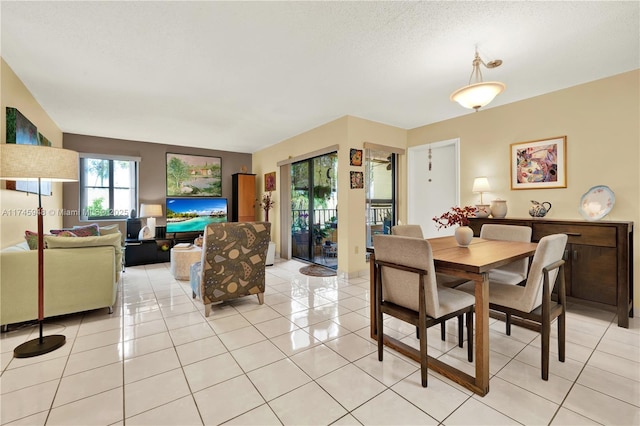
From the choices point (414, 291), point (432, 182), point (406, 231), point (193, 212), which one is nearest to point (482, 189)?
point (432, 182)

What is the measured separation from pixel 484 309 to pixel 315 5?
2.27 m

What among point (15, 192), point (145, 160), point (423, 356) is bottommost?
point (423, 356)

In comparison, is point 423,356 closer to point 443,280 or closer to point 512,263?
point 443,280

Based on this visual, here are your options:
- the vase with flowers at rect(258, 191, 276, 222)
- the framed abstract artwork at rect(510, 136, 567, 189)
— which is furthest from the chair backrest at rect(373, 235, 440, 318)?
the vase with flowers at rect(258, 191, 276, 222)

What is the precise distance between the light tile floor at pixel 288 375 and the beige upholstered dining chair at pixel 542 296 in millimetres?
311

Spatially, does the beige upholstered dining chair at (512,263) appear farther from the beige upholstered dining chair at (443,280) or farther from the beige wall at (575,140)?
the beige wall at (575,140)

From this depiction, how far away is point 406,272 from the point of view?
Answer: 191cm

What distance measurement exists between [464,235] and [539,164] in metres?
2.06

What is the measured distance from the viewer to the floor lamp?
6.97 feet

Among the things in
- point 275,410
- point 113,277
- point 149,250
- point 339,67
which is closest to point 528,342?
point 275,410

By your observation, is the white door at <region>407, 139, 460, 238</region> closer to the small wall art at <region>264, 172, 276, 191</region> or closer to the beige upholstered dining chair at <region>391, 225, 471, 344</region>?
the beige upholstered dining chair at <region>391, 225, 471, 344</region>

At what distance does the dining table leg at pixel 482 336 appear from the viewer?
170 centimetres

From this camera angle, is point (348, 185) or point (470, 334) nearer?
point (470, 334)

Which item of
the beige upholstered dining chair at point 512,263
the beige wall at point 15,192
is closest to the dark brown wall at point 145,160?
the beige wall at point 15,192
